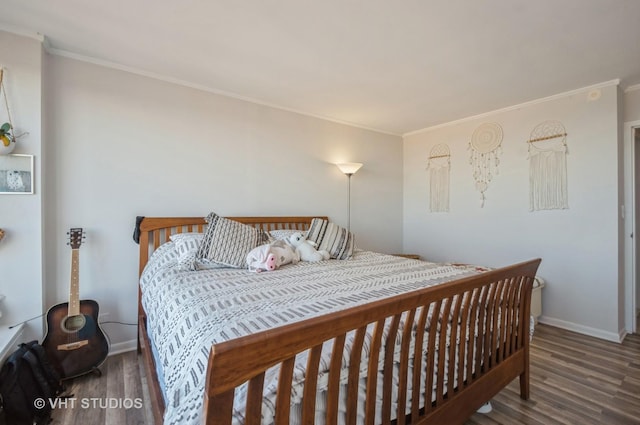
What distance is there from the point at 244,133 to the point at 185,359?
246 cm

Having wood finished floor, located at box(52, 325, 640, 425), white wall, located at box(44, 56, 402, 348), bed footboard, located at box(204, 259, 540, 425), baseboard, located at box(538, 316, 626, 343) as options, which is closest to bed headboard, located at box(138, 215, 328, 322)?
white wall, located at box(44, 56, 402, 348)

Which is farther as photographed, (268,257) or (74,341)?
(268,257)

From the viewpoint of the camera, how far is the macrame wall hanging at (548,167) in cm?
299

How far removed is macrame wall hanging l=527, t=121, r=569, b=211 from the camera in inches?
118

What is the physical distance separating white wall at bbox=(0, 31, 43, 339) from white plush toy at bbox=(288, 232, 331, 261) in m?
1.83

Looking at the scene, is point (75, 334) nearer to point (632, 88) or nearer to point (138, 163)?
point (138, 163)

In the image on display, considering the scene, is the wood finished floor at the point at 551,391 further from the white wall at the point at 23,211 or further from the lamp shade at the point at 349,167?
the lamp shade at the point at 349,167

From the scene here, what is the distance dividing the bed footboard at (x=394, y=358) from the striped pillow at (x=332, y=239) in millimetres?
1353

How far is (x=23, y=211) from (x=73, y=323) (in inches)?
33.2

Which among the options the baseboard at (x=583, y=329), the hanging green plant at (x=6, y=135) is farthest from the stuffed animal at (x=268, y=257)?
the baseboard at (x=583, y=329)

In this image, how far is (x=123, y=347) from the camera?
2445 millimetres

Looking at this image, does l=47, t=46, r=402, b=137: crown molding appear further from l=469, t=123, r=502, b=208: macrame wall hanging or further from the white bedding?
l=469, t=123, r=502, b=208: macrame wall hanging

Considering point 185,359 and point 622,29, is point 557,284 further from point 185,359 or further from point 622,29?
point 185,359

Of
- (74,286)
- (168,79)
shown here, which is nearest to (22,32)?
(168,79)
